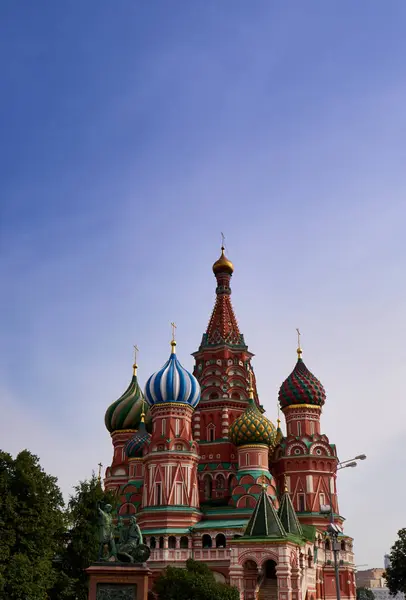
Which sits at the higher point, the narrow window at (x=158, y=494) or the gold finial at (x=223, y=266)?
the gold finial at (x=223, y=266)

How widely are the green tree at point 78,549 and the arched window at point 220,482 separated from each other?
12.7m

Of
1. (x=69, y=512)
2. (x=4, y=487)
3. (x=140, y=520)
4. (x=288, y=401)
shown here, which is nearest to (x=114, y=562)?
(x=4, y=487)

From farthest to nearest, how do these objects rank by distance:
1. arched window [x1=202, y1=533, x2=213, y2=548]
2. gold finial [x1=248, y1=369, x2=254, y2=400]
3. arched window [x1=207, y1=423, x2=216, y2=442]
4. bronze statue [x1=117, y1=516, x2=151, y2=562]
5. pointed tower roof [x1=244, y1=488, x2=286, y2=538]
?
arched window [x1=207, y1=423, x2=216, y2=442]
gold finial [x1=248, y1=369, x2=254, y2=400]
arched window [x1=202, y1=533, x2=213, y2=548]
pointed tower roof [x1=244, y1=488, x2=286, y2=538]
bronze statue [x1=117, y1=516, x2=151, y2=562]

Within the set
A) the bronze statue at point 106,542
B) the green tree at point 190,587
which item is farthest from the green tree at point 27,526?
the bronze statue at point 106,542

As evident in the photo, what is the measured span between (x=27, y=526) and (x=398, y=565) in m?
34.3

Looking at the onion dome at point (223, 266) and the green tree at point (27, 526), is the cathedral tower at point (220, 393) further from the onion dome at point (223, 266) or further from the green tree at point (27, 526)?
the green tree at point (27, 526)

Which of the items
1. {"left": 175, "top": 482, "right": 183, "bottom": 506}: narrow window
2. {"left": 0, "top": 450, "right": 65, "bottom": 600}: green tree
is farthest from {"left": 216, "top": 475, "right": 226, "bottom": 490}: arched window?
{"left": 0, "top": 450, "right": 65, "bottom": 600}: green tree

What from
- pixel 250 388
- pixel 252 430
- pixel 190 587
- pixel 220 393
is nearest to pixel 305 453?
pixel 252 430

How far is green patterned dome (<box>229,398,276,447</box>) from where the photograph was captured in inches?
1834

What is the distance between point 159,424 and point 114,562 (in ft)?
79.9

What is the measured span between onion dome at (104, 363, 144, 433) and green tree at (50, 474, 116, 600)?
58.5ft

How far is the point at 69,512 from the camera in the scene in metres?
36.8

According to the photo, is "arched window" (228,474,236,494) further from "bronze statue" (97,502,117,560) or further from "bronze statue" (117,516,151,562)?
"bronze statue" (97,502,117,560)

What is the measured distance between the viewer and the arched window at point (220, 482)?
4909 cm
